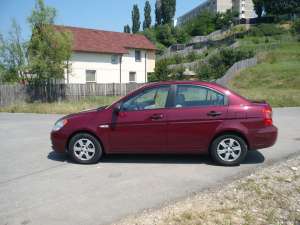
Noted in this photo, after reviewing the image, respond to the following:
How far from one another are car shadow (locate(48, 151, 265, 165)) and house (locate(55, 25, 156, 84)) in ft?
86.1

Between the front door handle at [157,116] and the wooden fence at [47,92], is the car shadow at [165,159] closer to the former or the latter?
the front door handle at [157,116]

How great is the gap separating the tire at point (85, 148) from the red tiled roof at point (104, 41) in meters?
28.3

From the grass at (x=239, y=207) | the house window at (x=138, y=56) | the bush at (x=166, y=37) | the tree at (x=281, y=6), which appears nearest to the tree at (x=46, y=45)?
the grass at (x=239, y=207)

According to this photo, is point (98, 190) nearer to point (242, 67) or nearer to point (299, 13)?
point (242, 67)

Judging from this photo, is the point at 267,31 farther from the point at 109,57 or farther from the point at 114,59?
the point at 109,57

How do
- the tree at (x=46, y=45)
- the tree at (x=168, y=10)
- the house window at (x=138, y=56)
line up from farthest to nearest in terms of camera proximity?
the tree at (x=168, y=10), the house window at (x=138, y=56), the tree at (x=46, y=45)

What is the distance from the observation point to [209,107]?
675 centimetres

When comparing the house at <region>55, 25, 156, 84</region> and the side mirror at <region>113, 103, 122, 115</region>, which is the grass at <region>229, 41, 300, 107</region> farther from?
the side mirror at <region>113, 103, 122, 115</region>

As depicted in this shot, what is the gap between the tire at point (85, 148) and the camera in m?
7.12

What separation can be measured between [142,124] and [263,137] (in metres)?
2.31

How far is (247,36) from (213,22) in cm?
2582

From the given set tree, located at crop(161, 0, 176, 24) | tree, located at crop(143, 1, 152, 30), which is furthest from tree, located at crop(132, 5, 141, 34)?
tree, located at crop(161, 0, 176, 24)

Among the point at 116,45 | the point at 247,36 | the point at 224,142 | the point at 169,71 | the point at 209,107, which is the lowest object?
the point at 224,142

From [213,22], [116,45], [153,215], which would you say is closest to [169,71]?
[116,45]
